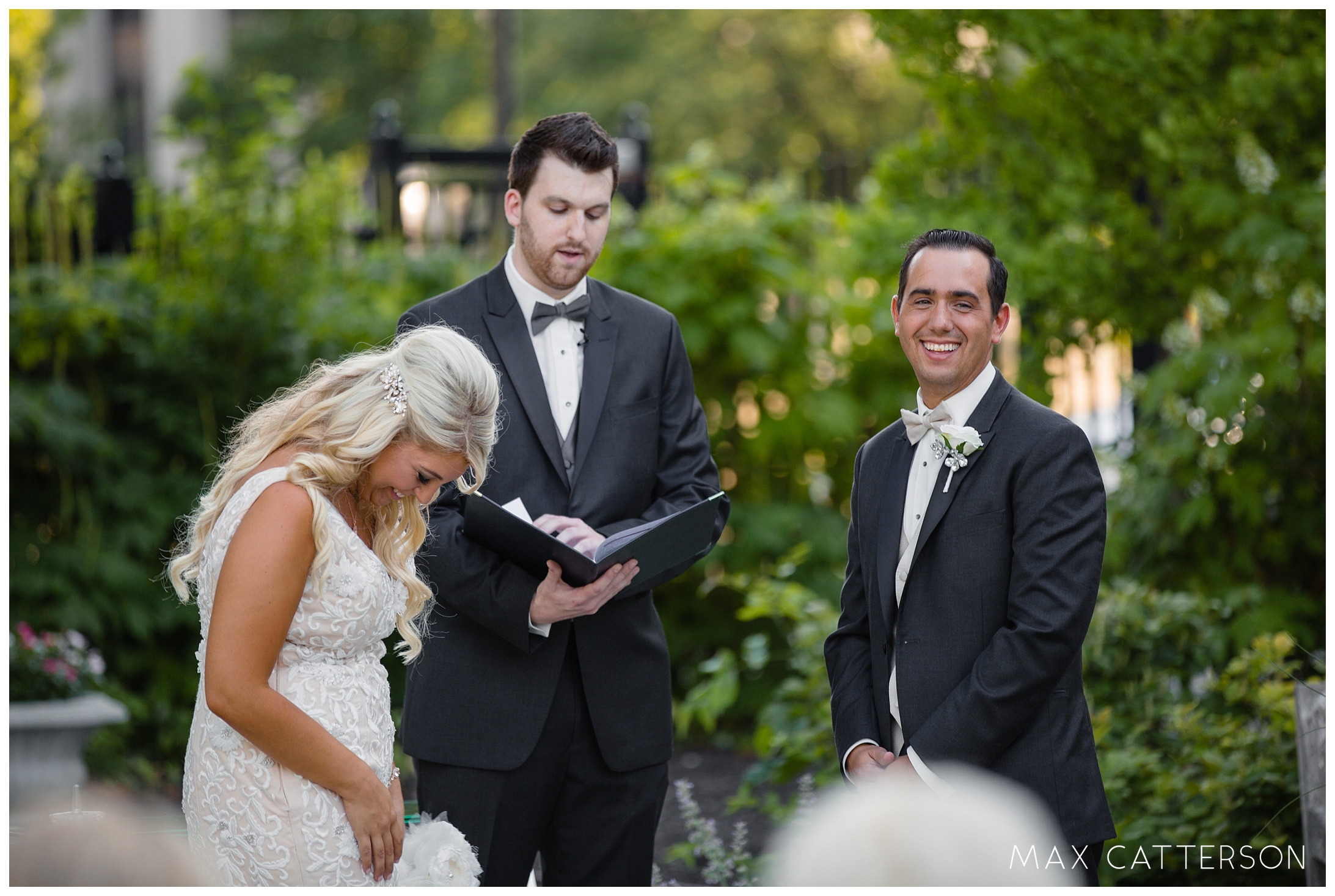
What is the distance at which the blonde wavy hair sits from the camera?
7.25 feet

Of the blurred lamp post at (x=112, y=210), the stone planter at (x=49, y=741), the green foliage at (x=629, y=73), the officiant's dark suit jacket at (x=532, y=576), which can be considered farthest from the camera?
the green foliage at (x=629, y=73)

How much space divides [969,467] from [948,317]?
296 mm

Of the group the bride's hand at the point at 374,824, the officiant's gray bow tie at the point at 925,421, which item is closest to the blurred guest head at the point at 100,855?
the bride's hand at the point at 374,824

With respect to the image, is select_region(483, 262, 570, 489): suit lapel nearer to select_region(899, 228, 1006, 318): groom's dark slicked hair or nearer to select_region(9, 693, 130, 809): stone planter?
select_region(899, 228, 1006, 318): groom's dark slicked hair

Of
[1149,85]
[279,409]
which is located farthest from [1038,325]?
[279,409]

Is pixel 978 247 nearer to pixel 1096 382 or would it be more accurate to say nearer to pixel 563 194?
pixel 563 194

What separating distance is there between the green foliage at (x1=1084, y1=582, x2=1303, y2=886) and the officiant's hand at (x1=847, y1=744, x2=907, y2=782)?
1.46 meters

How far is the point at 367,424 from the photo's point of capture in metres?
2.22

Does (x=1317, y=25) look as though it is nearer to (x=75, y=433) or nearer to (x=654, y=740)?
(x=654, y=740)

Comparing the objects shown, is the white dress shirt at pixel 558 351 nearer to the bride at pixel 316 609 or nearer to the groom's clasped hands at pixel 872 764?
the bride at pixel 316 609

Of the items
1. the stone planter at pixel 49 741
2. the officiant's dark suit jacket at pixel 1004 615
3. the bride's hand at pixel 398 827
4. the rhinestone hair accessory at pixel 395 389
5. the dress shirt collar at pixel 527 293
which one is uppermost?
the dress shirt collar at pixel 527 293

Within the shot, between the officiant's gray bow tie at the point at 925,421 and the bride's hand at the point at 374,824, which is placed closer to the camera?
the bride's hand at the point at 374,824

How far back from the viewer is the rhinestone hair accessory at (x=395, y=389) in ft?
7.36

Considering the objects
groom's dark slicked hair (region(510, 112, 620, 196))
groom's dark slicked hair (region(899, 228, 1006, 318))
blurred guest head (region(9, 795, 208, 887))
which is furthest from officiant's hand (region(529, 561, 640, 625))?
blurred guest head (region(9, 795, 208, 887))
